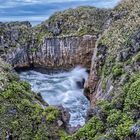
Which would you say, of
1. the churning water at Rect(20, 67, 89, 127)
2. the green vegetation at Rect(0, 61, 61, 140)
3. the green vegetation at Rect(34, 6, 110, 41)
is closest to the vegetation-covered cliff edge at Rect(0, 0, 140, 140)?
the green vegetation at Rect(0, 61, 61, 140)

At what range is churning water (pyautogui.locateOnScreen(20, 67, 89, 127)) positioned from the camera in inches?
1766

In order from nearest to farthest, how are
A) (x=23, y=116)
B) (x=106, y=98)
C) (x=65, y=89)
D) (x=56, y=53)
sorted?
(x=106, y=98) < (x=23, y=116) < (x=65, y=89) < (x=56, y=53)

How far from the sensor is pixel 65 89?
51531mm

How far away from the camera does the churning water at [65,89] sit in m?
44.8

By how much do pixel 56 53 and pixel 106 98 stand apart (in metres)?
26.9

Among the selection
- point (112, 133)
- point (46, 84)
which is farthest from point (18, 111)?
point (46, 84)

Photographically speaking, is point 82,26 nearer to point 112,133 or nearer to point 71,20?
point 71,20

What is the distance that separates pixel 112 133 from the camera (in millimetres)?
25656

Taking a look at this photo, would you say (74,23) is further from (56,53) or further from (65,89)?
(65,89)

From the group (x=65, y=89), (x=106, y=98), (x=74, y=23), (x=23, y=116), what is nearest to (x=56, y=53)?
(x=74, y=23)

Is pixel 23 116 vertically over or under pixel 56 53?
over

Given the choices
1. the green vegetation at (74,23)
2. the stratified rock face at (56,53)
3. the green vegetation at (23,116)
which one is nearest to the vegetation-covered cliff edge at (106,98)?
the green vegetation at (23,116)

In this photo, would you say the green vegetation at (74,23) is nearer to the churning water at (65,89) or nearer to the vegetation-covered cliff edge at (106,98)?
the churning water at (65,89)

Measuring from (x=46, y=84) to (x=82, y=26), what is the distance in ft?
32.4
